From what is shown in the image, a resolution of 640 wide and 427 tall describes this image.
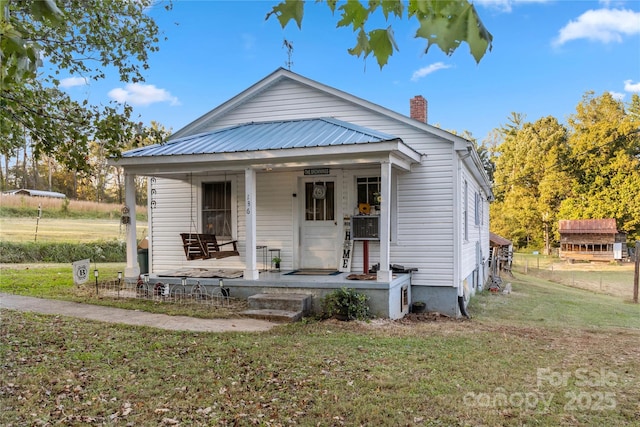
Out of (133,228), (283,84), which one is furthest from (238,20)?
(133,228)

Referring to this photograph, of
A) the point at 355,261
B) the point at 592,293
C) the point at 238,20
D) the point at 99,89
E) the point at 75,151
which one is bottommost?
the point at 592,293

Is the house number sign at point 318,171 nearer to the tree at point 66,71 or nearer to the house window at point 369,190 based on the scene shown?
the house window at point 369,190

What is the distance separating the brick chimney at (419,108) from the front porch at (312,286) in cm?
428

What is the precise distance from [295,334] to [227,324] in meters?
1.21

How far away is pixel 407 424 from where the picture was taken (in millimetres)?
3662

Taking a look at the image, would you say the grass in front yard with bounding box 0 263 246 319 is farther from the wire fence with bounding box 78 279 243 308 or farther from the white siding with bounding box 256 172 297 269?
the white siding with bounding box 256 172 297 269

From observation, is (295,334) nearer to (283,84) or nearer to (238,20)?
(283,84)

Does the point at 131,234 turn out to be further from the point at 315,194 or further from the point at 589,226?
the point at 589,226

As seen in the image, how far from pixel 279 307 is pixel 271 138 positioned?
11.6 ft

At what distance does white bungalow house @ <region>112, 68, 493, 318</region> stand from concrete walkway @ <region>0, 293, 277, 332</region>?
148 cm

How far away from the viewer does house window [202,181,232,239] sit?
10984 millimetres

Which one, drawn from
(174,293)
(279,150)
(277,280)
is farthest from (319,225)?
(174,293)

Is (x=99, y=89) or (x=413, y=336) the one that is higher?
(x=99, y=89)

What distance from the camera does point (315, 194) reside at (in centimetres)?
1041
